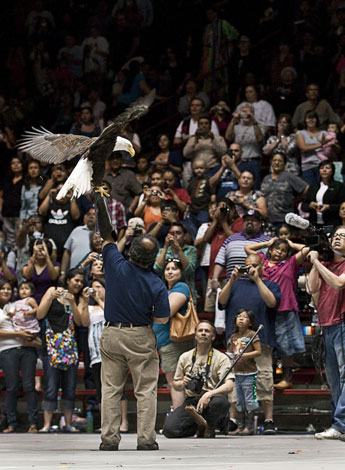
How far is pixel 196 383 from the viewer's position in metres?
11.1

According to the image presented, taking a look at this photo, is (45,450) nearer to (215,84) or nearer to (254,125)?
(254,125)

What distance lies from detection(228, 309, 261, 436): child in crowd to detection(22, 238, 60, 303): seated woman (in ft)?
9.97

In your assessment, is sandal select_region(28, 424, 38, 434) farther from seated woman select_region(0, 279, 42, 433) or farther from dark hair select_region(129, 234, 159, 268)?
dark hair select_region(129, 234, 159, 268)

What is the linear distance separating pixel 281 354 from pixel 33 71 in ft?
33.9

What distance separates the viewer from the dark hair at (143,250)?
893cm

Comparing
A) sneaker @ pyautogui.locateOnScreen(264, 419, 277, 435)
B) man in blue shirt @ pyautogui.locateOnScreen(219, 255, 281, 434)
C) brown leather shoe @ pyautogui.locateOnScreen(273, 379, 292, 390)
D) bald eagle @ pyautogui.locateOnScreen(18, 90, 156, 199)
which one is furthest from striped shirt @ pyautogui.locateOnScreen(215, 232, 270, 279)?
bald eagle @ pyautogui.locateOnScreen(18, 90, 156, 199)

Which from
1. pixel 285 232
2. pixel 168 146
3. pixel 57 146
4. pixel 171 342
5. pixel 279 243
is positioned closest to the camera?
pixel 57 146

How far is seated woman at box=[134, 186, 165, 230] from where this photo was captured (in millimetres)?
14789

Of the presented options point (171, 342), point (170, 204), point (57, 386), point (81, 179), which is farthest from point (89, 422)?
point (81, 179)


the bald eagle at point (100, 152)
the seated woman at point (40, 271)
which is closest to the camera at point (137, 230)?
the seated woman at point (40, 271)

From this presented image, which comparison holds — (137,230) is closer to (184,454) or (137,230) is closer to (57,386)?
(57,386)

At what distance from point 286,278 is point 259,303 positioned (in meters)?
0.53

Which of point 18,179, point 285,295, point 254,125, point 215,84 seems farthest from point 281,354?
point 215,84

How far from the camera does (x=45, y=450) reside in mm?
9406
